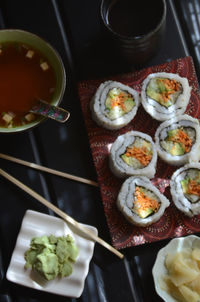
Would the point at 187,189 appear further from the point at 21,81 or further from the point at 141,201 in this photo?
the point at 21,81

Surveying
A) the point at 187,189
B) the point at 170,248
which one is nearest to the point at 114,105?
the point at 187,189

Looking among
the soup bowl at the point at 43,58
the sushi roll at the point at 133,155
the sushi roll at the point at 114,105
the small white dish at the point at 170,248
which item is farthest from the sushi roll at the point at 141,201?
the soup bowl at the point at 43,58

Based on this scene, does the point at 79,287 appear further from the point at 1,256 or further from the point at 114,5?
the point at 114,5

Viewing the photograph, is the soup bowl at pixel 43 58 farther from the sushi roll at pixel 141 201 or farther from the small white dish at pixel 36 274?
the sushi roll at pixel 141 201

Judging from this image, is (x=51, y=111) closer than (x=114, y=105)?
Yes

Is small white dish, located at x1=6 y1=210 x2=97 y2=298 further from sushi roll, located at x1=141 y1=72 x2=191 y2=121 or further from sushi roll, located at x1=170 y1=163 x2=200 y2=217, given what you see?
sushi roll, located at x1=141 y1=72 x2=191 y2=121

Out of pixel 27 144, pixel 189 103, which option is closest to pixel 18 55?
pixel 27 144

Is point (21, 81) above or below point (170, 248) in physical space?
above
